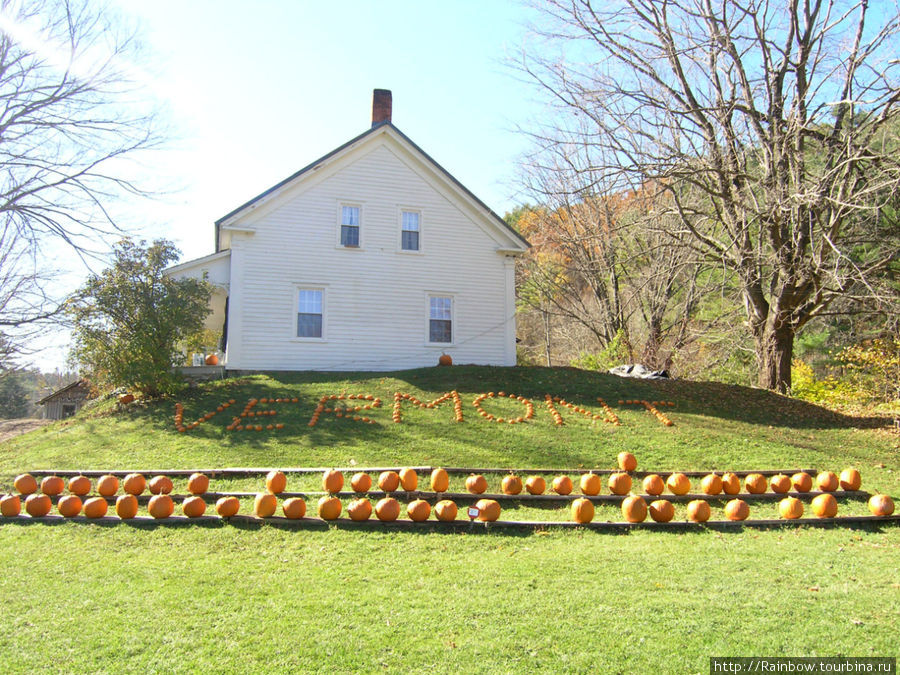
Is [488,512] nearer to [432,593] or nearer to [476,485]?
[476,485]

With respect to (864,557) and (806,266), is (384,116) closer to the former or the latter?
(806,266)

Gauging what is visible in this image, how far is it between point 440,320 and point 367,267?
281 cm

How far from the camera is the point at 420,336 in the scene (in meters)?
18.7

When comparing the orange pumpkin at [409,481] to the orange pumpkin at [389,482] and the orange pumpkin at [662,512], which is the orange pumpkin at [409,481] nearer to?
the orange pumpkin at [389,482]

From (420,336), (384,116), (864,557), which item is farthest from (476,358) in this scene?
(864,557)

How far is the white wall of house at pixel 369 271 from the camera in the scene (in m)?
17.3

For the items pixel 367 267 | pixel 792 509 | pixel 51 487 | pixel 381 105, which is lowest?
pixel 51 487

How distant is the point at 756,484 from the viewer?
8312 mm

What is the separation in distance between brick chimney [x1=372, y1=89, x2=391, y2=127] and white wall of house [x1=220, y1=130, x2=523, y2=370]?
1449 millimetres

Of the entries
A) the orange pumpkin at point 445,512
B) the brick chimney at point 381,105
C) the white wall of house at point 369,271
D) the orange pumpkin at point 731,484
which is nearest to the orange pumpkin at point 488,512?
the orange pumpkin at point 445,512

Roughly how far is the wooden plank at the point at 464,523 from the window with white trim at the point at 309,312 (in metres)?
10.7

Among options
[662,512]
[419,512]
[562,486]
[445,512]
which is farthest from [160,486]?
[662,512]

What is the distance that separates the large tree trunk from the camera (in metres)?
14.8

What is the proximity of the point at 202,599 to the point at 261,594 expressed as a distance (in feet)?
1.46
